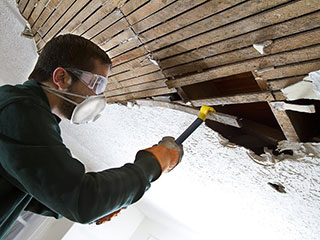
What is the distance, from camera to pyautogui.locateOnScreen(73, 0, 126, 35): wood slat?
115 cm

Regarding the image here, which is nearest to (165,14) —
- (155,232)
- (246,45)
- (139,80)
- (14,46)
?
(246,45)

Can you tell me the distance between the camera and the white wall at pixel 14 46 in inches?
77.6

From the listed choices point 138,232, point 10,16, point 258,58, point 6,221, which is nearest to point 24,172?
point 6,221

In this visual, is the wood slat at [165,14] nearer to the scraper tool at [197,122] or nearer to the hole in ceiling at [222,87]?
the hole in ceiling at [222,87]

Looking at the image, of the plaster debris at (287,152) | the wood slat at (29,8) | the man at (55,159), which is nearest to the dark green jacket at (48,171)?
the man at (55,159)

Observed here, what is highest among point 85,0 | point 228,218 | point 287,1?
point 85,0

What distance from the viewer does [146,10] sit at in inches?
41.1

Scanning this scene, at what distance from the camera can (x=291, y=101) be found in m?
1.00

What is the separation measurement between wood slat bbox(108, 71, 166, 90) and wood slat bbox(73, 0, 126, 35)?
415 millimetres

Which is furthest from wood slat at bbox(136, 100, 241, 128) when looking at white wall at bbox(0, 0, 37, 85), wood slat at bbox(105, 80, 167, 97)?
white wall at bbox(0, 0, 37, 85)

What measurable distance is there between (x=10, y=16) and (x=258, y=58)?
2.16 meters

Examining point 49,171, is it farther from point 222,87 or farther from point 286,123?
point 222,87

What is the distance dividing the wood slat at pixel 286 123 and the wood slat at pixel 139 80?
0.64 metres

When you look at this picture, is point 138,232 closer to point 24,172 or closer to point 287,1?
point 24,172
